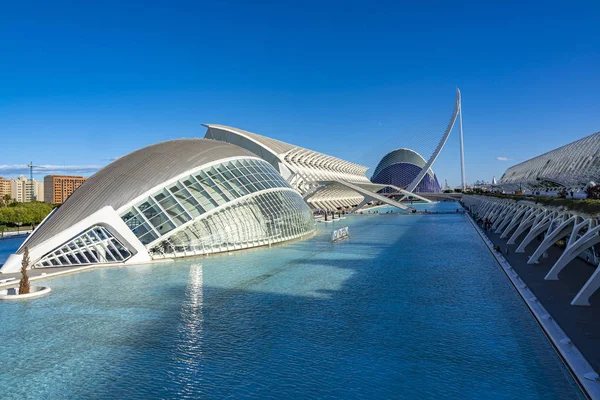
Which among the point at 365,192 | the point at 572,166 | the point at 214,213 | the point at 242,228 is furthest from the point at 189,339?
the point at 572,166

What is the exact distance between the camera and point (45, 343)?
1146cm

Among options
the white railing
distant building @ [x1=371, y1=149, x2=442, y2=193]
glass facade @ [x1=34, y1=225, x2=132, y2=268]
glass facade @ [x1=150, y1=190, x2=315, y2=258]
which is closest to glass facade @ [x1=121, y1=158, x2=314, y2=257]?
glass facade @ [x1=150, y1=190, x2=315, y2=258]

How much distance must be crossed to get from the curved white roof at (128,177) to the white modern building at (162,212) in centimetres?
5

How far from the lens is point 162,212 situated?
2456 centimetres

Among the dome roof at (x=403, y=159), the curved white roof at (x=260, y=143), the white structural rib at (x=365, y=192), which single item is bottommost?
the white structural rib at (x=365, y=192)

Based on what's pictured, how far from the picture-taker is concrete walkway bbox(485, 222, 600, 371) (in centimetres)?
1027

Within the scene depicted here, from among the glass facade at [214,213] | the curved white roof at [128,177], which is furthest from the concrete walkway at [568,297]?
the curved white roof at [128,177]

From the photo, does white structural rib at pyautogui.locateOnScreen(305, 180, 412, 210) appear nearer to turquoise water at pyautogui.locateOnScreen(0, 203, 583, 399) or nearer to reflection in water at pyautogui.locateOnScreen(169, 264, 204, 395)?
turquoise water at pyautogui.locateOnScreen(0, 203, 583, 399)

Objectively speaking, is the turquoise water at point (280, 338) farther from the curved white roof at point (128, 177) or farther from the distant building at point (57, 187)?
the distant building at point (57, 187)

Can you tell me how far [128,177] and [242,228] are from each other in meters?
7.23

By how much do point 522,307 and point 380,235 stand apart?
24.0 metres

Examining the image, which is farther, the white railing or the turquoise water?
the white railing

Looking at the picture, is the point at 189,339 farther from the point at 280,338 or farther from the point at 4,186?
the point at 4,186

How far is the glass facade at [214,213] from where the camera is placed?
24.6 metres
